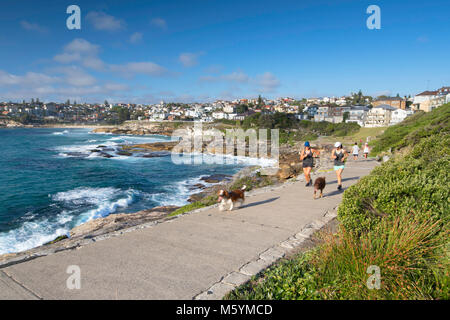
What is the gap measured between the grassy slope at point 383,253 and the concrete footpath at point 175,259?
0.54 meters

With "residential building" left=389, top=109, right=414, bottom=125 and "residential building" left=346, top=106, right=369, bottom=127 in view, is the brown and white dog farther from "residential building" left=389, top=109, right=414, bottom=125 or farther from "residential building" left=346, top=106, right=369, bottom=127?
"residential building" left=346, top=106, right=369, bottom=127

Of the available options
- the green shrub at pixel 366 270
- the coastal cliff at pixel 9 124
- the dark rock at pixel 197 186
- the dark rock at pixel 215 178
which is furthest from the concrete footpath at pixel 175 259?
the coastal cliff at pixel 9 124

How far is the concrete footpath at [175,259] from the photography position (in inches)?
128

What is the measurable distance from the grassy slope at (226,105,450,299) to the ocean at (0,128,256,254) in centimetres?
1112

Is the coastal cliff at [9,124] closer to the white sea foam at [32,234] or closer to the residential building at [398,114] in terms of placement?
the white sea foam at [32,234]

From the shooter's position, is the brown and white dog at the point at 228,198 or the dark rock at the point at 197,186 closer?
the brown and white dog at the point at 228,198

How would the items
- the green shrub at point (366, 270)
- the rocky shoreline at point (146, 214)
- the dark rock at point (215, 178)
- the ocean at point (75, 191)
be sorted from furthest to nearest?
the dark rock at point (215, 178) → the ocean at point (75, 191) → the rocky shoreline at point (146, 214) → the green shrub at point (366, 270)

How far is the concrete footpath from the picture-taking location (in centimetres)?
324

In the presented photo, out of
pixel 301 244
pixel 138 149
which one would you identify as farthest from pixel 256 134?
pixel 301 244

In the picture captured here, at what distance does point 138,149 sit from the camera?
45688 millimetres

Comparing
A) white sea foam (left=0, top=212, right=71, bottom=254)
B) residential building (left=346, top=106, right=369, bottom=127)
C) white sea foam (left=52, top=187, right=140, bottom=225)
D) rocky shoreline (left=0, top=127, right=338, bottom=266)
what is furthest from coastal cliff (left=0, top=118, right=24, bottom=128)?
residential building (left=346, top=106, right=369, bottom=127)

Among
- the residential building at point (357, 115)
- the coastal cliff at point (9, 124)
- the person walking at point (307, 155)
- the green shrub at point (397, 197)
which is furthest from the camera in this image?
the coastal cliff at point (9, 124)

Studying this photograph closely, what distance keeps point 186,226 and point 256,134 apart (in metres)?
54.7
